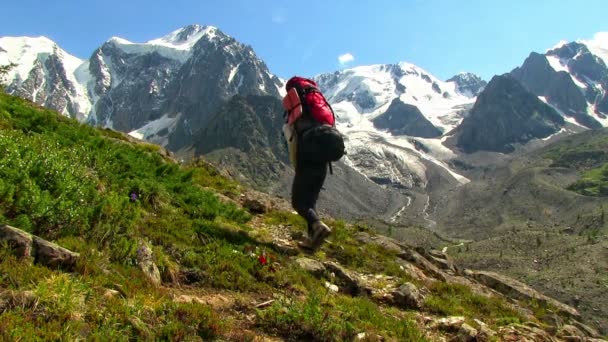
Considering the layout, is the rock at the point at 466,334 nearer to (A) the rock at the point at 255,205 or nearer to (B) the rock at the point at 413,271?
(B) the rock at the point at 413,271

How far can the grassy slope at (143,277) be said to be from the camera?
4.74 meters

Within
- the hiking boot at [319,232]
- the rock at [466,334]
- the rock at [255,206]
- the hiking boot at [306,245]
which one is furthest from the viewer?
the rock at [255,206]

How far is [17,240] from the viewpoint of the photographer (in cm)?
531

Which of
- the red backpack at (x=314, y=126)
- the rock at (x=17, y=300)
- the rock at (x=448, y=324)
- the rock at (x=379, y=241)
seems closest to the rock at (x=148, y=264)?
the rock at (x=17, y=300)

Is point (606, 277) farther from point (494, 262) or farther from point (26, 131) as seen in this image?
point (26, 131)

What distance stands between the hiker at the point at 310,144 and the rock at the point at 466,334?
3299 mm

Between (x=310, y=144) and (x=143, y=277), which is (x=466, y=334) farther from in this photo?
(x=143, y=277)

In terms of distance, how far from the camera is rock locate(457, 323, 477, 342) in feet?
25.0

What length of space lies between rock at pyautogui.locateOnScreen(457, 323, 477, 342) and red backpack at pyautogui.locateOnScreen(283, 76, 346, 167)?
4211mm

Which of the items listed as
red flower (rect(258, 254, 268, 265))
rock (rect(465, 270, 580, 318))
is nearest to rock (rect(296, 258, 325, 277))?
red flower (rect(258, 254, 268, 265))

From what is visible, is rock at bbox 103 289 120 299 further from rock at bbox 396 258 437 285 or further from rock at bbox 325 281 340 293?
rock at bbox 396 258 437 285

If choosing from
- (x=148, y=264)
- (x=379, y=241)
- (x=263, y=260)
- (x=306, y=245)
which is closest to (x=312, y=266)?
(x=263, y=260)

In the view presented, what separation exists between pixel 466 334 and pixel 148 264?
487 cm

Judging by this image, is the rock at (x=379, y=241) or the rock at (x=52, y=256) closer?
the rock at (x=52, y=256)
